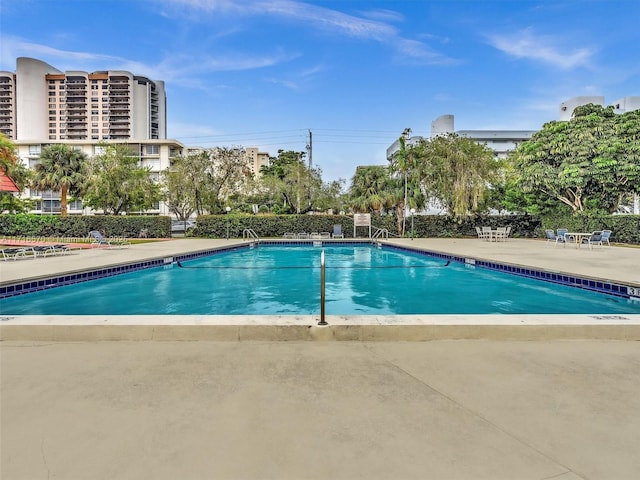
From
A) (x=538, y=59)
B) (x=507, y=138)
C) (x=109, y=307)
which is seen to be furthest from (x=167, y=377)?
(x=507, y=138)

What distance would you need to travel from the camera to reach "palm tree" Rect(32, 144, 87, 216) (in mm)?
23016

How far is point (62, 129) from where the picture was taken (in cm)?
8344

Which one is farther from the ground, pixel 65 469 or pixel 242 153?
pixel 242 153

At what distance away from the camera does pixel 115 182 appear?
84.1 ft

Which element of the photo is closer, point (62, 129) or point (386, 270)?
point (386, 270)

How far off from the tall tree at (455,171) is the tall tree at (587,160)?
214 centimetres

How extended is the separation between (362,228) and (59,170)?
65.1 feet

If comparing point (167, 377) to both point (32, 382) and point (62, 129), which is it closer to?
point (32, 382)

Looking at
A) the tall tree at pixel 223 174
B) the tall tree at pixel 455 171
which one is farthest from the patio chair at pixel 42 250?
the tall tree at pixel 455 171

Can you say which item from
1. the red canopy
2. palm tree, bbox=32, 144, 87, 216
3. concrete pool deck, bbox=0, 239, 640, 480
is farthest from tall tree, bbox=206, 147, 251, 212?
concrete pool deck, bbox=0, 239, 640, 480

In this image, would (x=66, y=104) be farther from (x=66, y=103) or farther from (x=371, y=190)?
(x=371, y=190)

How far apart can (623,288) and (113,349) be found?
8790 mm

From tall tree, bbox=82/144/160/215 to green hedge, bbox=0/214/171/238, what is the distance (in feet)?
7.25

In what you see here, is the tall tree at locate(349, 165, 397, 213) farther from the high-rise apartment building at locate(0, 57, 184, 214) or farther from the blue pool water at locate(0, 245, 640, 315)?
the high-rise apartment building at locate(0, 57, 184, 214)
